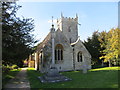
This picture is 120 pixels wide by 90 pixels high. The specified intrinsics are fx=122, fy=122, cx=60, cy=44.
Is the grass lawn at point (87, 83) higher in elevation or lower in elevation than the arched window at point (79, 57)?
lower

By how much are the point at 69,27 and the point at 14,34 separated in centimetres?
2124

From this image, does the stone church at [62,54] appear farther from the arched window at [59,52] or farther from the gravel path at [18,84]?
the gravel path at [18,84]

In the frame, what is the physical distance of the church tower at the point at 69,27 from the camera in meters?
32.4

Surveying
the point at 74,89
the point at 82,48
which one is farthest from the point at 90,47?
the point at 74,89

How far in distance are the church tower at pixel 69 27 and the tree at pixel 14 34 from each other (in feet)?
57.3

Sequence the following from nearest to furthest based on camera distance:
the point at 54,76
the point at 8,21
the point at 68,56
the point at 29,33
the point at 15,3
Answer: the point at 54,76
the point at 8,21
the point at 15,3
the point at 29,33
the point at 68,56

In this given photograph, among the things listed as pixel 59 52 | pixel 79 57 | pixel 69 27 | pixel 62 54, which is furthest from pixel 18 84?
pixel 69 27

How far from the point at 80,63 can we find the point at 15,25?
53.7 ft

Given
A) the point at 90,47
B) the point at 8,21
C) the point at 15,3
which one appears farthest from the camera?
the point at 90,47

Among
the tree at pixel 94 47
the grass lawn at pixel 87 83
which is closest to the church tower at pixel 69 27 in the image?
the tree at pixel 94 47

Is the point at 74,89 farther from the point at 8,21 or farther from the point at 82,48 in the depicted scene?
the point at 82,48

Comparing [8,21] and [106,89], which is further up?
[8,21]

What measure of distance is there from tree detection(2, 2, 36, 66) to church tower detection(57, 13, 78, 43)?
17459mm

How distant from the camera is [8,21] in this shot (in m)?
13.6
